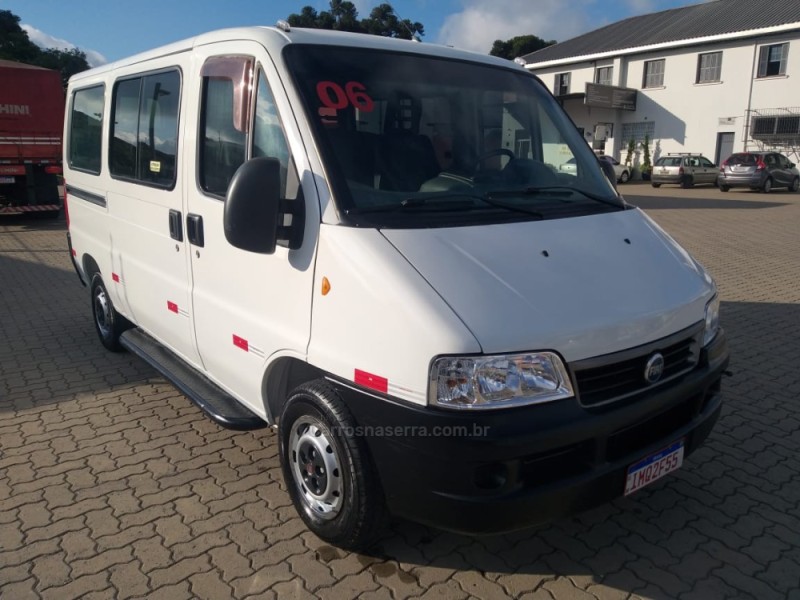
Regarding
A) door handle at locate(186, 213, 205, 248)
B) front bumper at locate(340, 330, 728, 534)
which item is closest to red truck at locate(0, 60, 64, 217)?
door handle at locate(186, 213, 205, 248)

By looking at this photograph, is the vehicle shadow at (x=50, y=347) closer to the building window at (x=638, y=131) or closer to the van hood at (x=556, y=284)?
the van hood at (x=556, y=284)

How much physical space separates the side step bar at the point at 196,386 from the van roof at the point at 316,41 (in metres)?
1.92

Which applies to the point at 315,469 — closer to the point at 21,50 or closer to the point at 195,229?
the point at 195,229

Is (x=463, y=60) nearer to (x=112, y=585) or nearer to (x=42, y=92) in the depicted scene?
(x=112, y=585)

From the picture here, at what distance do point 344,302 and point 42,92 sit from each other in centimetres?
1410

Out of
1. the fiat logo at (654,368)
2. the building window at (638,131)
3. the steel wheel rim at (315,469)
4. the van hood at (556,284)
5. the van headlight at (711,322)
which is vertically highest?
the building window at (638,131)

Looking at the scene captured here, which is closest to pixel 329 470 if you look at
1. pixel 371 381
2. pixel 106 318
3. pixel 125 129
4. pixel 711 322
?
pixel 371 381

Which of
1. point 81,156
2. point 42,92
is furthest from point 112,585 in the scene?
point 42,92

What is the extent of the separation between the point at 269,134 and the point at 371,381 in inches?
53.7

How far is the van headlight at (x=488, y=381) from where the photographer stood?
2447 mm

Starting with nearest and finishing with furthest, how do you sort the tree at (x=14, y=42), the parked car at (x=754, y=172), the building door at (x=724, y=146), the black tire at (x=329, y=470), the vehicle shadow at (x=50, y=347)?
1. the black tire at (x=329, y=470)
2. the vehicle shadow at (x=50, y=347)
3. the parked car at (x=754, y=172)
4. the building door at (x=724, y=146)
5. the tree at (x=14, y=42)

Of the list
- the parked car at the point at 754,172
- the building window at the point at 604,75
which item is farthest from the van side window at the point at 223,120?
the building window at the point at 604,75

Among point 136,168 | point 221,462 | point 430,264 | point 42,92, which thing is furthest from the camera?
point 42,92

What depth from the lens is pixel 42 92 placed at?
13.9 meters
